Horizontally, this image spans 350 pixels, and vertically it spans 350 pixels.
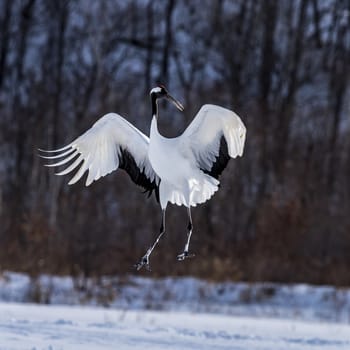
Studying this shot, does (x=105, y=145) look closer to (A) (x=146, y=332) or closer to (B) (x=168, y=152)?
(B) (x=168, y=152)

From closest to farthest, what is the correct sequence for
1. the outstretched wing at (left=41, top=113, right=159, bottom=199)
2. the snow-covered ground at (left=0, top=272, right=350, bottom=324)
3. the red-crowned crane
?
the red-crowned crane < the outstretched wing at (left=41, top=113, right=159, bottom=199) < the snow-covered ground at (left=0, top=272, right=350, bottom=324)

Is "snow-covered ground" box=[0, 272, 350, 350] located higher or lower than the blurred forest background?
lower

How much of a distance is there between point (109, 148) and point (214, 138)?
79 cm

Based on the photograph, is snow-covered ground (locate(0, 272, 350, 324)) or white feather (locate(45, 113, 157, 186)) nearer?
white feather (locate(45, 113, 157, 186))

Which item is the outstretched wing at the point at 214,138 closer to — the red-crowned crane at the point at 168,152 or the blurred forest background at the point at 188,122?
the red-crowned crane at the point at 168,152

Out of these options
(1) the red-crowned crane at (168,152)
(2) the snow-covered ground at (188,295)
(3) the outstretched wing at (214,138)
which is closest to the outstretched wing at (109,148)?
(1) the red-crowned crane at (168,152)

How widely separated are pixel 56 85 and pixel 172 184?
612 inches

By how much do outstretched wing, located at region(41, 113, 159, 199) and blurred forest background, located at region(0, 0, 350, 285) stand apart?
7.86 m

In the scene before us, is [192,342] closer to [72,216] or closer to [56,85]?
[72,216]

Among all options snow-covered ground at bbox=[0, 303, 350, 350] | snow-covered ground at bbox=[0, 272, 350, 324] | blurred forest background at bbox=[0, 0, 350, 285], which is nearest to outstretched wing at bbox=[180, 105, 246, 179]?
snow-covered ground at bbox=[0, 303, 350, 350]

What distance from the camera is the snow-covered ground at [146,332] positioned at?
7.94 m

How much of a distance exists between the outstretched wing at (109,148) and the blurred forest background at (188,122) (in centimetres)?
786

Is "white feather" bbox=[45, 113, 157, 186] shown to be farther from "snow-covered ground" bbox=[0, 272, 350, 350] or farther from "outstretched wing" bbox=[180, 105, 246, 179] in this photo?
"snow-covered ground" bbox=[0, 272, 350, 350]

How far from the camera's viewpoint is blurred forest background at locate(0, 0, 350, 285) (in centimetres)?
1684
